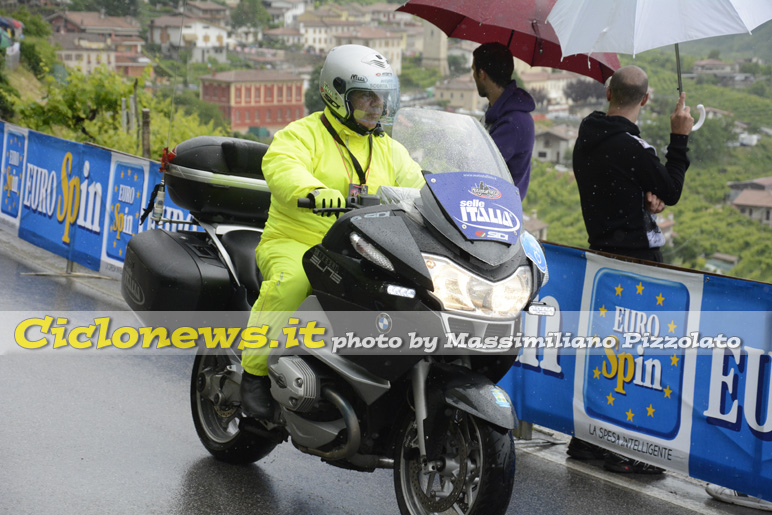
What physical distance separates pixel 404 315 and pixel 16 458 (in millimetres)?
2504

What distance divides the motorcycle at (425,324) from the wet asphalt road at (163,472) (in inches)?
18.2

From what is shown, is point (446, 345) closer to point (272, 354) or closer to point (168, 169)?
point (272, 354)

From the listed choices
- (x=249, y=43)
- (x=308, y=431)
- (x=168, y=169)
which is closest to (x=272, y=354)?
(x=308, y=431)

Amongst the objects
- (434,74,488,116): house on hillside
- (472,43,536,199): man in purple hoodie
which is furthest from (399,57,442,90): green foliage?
(472,43,536,199): man in purple hoodie

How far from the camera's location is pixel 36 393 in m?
5.99

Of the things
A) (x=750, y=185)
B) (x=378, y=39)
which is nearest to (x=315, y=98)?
(x=378, y=39)

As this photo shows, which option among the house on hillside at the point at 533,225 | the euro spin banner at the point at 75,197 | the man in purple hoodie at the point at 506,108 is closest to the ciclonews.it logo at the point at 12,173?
the euro spin banner at the point at 75,197

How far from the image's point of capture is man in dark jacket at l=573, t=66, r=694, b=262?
5363 mm

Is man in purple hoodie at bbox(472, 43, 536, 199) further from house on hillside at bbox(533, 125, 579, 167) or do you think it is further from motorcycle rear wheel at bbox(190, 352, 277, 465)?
house on hillside at bbox(533, 125, 579, 167)

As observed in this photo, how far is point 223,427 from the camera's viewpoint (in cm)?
514

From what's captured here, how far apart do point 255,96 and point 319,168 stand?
29439mm

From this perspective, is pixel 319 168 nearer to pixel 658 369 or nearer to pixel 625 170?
pixel 625 170

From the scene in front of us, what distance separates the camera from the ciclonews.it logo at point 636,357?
5066mm

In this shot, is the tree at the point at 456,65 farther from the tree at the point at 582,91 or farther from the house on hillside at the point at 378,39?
the tree at the point at 582,91
